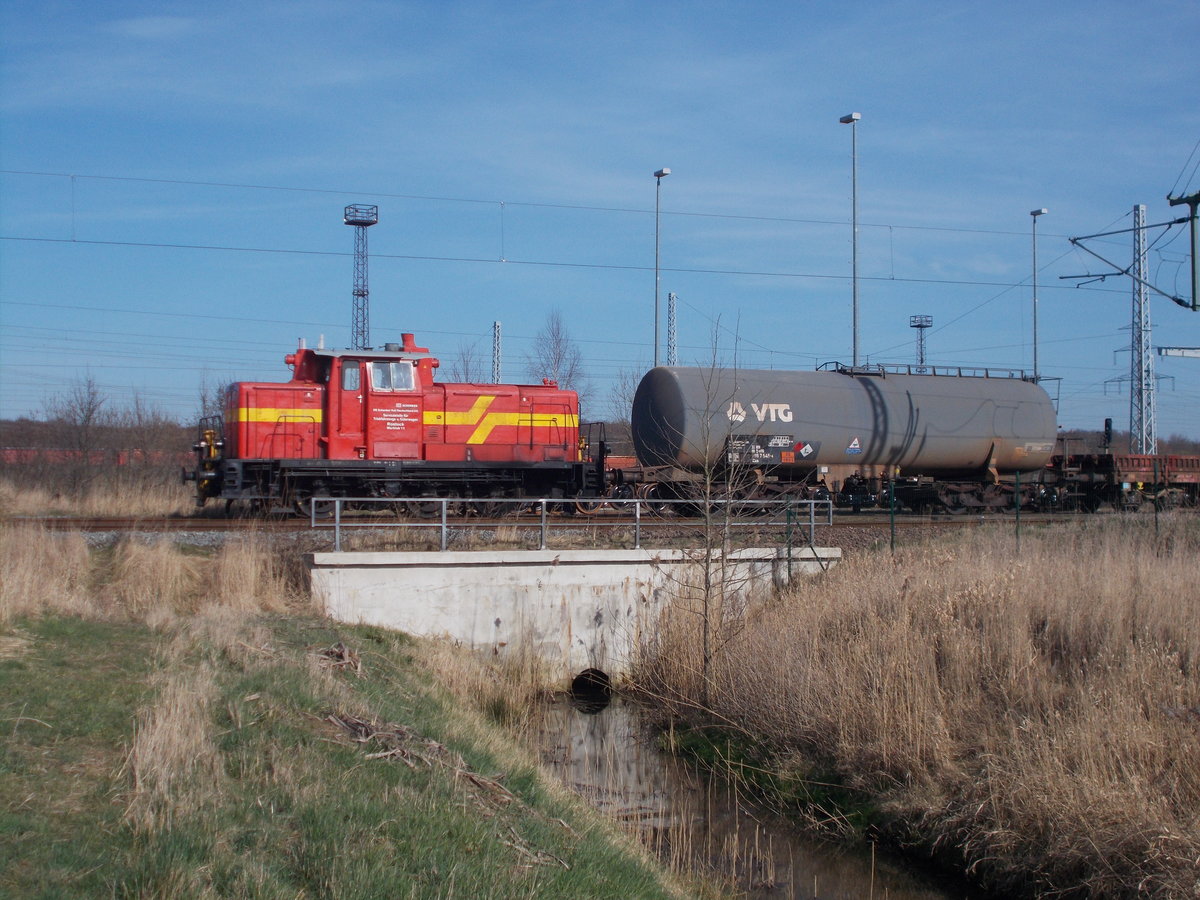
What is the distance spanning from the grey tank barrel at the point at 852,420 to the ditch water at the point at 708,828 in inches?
380

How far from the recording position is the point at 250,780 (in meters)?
6.23

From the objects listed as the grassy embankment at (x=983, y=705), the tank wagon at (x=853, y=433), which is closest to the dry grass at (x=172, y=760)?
the grassy embankment at (x=983, y=705)

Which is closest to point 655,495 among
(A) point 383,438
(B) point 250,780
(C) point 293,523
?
(A) point 383,438

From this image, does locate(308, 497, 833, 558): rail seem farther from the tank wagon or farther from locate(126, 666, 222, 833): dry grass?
locate(126, 666, 222, 833): dry grass

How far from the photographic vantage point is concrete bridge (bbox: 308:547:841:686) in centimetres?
1448

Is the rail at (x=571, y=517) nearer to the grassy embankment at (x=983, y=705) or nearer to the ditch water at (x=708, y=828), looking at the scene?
the grassy embankment at (x=983, y=705)

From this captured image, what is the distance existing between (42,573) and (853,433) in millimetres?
17584

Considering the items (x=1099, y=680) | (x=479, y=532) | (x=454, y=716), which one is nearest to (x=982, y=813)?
(x=1099, y=680)

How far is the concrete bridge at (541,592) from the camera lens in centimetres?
1448

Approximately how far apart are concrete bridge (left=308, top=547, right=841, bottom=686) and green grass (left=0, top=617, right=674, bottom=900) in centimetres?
472

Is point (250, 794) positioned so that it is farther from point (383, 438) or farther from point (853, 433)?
point (853, 433)

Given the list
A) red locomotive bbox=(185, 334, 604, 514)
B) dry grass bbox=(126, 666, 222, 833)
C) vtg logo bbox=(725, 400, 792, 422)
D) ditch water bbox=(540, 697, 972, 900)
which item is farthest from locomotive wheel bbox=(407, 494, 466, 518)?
dry grass bbox=(126, 666, 222, 833)

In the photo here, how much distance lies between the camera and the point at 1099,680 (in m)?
9.91

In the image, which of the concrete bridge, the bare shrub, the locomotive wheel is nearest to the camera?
the bare shrub
